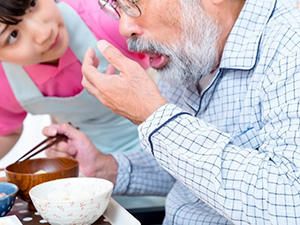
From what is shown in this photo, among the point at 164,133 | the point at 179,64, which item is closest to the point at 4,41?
the point at 179,64

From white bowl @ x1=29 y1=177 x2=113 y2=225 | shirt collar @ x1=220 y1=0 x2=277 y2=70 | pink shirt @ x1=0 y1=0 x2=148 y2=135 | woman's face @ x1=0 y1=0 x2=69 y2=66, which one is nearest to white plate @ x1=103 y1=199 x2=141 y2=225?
white bowl @ x1=29 y1=177 x2=113 y2=225

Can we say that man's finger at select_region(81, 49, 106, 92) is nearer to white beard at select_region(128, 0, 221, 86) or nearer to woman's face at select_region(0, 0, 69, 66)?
white beard at select_region(128, 0, 221, 86)

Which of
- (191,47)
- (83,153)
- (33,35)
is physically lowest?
(83,153)

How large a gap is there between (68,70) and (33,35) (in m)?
0.31

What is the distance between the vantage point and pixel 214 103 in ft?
4.12

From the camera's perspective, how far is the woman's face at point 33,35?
1390mm

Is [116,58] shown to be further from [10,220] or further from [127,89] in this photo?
[10,220]

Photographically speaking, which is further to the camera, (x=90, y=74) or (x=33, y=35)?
(x=33, y=35)

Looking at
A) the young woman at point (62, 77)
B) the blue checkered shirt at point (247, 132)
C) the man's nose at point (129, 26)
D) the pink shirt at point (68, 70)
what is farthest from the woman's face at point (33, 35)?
the blue checkered shirt at point (247, 132)

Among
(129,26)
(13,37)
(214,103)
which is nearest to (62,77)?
(13,37)

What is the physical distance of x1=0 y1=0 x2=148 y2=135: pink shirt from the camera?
1.67m

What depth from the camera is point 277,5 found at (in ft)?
3.89

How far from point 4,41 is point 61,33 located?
188 mm

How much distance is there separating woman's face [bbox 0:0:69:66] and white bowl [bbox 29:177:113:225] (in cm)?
52
